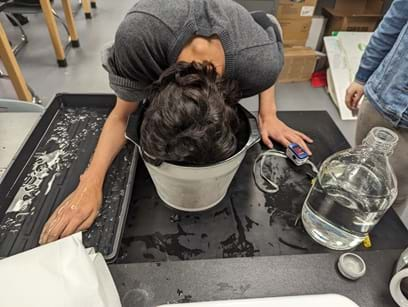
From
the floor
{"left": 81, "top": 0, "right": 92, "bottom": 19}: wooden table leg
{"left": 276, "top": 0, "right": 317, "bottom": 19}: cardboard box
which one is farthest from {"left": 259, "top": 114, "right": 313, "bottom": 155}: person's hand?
{"left": 81, "top": 0, "right": 92, "bottom": 19}: wooden table leg

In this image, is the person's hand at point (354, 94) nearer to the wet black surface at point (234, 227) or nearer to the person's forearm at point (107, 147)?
the wet black surface at point (234, 227)

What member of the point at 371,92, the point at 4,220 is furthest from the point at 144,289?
the point at 371,92

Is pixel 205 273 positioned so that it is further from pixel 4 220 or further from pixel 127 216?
pixel 4 220

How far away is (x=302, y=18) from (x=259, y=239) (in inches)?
72.4

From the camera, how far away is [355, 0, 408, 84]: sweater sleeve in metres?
0.75

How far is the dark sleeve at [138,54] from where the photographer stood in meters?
0.58

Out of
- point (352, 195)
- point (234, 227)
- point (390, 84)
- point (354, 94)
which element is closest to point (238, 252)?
point (234, 227)

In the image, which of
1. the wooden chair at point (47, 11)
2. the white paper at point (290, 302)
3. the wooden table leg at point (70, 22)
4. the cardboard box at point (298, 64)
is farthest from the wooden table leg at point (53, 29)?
the white paper at point (290, 302)

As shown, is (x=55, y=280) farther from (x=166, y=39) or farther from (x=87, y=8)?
(x=87, y=8)

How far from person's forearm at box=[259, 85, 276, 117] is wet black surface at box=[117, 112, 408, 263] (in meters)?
0.21

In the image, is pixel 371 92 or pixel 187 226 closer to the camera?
pixel 187 226

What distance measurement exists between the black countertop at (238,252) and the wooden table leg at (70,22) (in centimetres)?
210

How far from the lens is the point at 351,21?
194 centimetres

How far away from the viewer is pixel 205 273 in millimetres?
465
